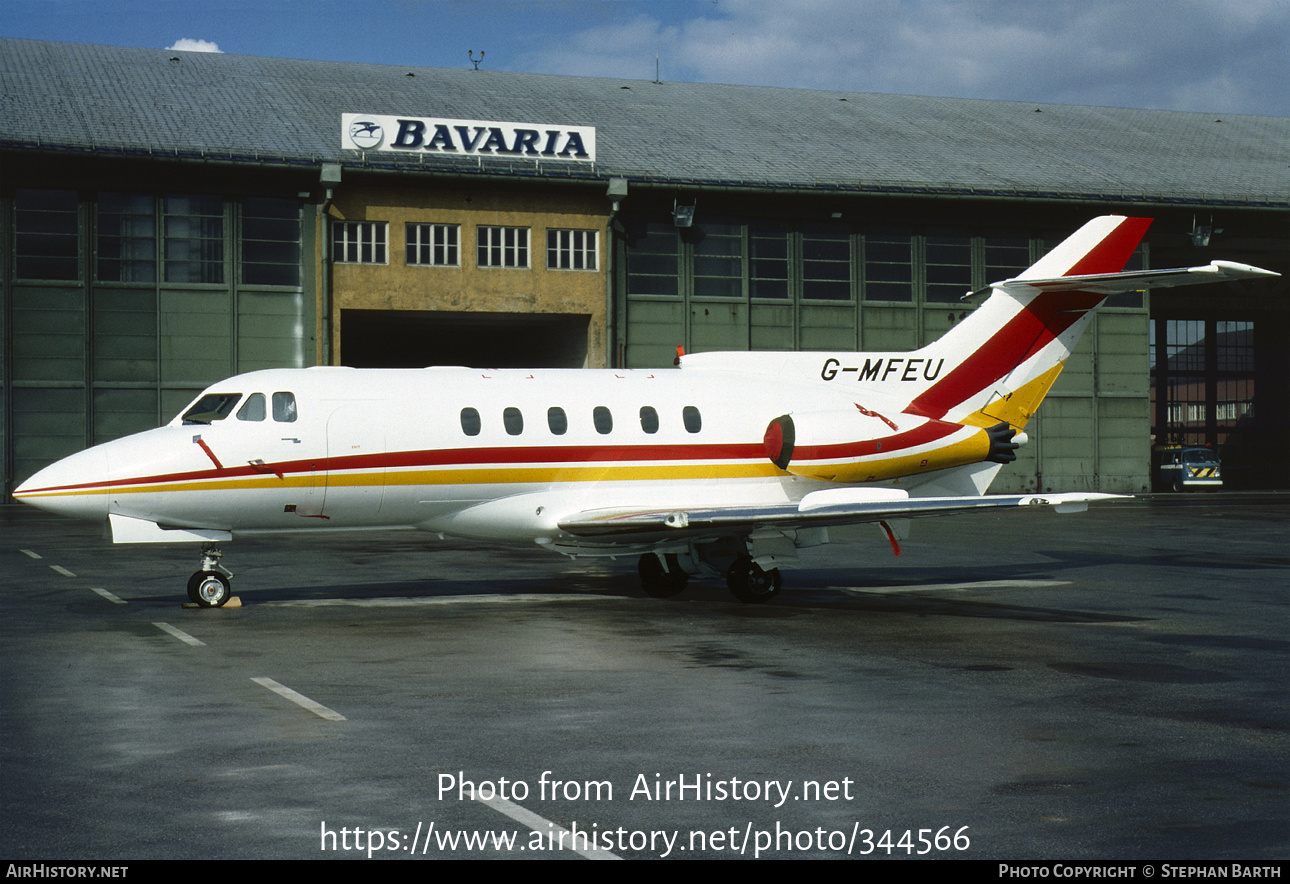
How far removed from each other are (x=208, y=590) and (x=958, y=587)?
1113 centimetres

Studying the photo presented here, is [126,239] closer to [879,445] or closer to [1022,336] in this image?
[879,445]

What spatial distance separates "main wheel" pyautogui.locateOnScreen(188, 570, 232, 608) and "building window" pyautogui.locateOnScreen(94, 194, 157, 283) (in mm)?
29157

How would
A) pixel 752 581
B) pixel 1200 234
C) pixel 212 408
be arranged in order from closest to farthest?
1. pixel 212 408
2. pixel 752 581
3. pixel 1200 234

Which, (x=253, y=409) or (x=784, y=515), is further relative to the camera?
(x=253, y=409)

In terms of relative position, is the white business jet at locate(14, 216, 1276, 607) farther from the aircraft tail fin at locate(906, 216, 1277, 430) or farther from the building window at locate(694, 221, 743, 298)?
the building window at locate(694, 221, 743, 298)

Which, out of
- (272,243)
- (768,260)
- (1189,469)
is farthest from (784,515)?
(1189,469)

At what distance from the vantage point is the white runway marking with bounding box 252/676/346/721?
36.0 feet

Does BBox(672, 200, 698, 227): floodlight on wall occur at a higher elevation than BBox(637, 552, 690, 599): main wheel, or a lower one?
higher

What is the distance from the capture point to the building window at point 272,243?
149 ft

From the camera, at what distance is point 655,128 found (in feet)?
173

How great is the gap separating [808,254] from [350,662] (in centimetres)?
3917

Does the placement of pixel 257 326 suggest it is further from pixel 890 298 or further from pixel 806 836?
pixel 806 836

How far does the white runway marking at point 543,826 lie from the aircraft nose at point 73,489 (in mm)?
10564

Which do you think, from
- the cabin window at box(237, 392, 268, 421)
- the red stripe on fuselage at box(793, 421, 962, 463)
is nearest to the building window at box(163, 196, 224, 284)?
the cabin window at box(237, 392, 268, 421)
